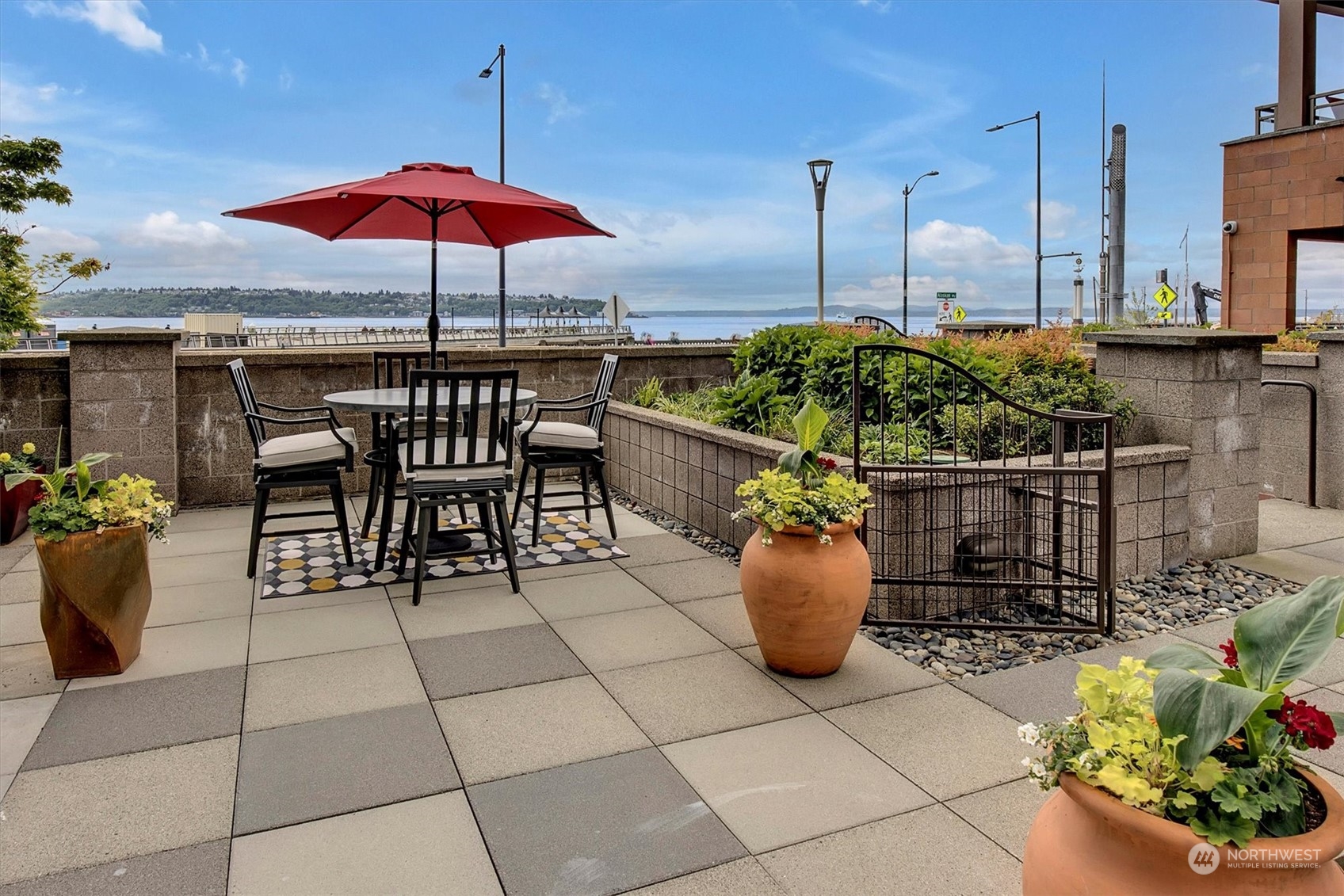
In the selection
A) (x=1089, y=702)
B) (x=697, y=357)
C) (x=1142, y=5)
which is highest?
(x=1142, y=5)

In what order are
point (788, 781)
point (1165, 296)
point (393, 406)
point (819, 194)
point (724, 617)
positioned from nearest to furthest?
1. point (788, 781)
2. point (724, 617)
3. point (393, 406)
4. point (819, 194)
5. point (1165, 296)

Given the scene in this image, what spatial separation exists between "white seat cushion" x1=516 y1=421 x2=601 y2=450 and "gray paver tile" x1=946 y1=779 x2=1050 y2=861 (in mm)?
3286

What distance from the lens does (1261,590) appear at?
13.4ft

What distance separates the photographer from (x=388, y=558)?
15.7ft

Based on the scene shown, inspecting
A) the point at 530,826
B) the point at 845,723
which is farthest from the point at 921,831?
the point at 530,826

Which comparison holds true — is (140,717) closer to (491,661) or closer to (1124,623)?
(491,661)

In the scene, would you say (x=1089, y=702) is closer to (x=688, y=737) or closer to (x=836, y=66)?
(x=688, y=737)

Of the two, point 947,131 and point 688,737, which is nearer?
point 688,737

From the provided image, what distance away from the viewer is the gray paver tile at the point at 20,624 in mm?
3471

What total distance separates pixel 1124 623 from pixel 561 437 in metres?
3.11

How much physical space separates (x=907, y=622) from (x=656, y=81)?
16463mm

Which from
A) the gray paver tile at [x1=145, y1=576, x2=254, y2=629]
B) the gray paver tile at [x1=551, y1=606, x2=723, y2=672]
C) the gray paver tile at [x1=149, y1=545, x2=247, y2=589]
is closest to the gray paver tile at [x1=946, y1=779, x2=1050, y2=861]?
the gray paver tile at [x1=551, y1=606, x2=723, y2=672]

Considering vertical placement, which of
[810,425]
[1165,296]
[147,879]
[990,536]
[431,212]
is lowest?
[147,879]

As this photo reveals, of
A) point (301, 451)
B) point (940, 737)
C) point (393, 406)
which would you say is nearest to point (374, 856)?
point (940, 737)
